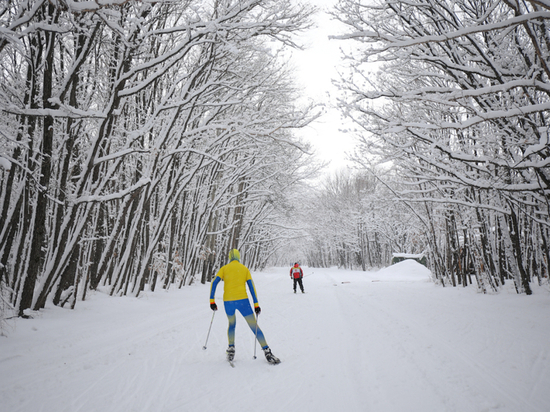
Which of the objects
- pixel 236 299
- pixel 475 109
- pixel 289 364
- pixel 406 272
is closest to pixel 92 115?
pixel 236 299

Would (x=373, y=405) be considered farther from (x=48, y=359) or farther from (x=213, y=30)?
(x=213, y=30)

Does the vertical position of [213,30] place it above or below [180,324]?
above

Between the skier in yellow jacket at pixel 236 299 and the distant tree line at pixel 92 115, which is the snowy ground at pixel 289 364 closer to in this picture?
the skier in yellow jacket at pixel 236 299

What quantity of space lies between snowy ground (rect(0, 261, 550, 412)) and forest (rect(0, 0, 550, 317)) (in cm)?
133

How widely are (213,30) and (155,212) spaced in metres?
8.15

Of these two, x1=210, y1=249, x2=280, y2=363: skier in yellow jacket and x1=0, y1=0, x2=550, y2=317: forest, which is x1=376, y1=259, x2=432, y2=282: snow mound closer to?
x1=0, y1=0, x2=550, y2=317: forest

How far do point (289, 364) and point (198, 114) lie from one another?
9.03 m

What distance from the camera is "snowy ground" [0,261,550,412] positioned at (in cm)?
312

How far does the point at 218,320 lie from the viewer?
7293mm

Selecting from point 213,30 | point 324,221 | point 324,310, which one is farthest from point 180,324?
point 324,221

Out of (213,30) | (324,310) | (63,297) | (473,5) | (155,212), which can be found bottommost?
(324,310)

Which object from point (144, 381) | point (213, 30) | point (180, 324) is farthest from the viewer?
point (180, 324)

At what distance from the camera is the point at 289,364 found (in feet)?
14.0

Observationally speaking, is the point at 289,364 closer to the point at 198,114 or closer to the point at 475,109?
the point at 475,109
